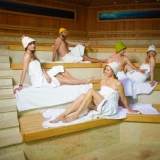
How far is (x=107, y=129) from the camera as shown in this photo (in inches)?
107

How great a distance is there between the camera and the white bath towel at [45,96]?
2680mm

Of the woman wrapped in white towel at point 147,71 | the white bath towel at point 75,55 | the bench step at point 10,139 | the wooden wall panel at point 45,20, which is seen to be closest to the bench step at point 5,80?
the bench step at point 10,139

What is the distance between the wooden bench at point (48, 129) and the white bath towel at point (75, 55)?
177cm

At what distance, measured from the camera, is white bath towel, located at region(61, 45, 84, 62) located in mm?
4133

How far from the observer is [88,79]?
3.23m

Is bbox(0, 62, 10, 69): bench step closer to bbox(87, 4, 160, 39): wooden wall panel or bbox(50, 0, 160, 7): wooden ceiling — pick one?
bbox(50, 0, 160, 7): wooden ceiling

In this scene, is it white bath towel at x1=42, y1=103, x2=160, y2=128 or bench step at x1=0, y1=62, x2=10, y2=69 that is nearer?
white bath towel at x1=42, y1=103, x2=160, y2=128

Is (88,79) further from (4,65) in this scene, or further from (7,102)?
(4,65)

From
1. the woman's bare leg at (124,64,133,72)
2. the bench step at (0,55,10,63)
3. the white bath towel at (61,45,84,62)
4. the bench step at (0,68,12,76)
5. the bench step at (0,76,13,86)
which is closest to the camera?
the bench step at (0,76,13,86)

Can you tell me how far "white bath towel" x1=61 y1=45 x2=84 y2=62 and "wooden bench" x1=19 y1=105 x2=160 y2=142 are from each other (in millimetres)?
1767

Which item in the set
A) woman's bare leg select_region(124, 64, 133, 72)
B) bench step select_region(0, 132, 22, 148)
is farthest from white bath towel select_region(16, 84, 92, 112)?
woman's bare leg select_region(124, 64, 133, 72)

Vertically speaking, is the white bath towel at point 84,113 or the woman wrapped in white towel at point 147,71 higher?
the woman wrapped in white towel at point 147,71

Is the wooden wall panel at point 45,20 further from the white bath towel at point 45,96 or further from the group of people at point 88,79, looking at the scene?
the white bath towel at point 45,96

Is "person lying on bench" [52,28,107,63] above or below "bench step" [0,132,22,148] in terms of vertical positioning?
above
